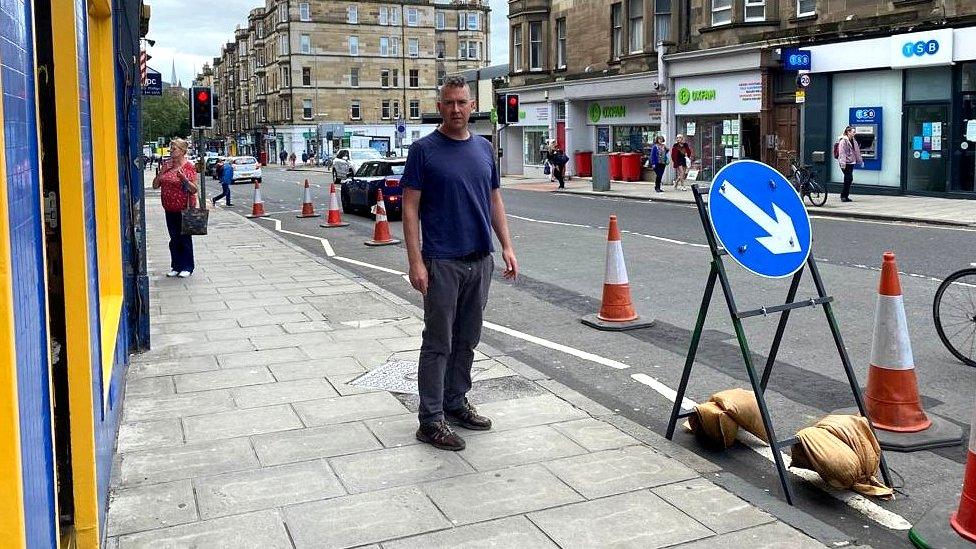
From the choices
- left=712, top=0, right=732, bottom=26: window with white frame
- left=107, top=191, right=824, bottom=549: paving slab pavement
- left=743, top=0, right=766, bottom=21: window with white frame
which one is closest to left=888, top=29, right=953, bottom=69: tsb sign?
left=743, top=0, right=766, bottom=21: window with white frame

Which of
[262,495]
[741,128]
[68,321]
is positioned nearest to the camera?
[68,321]

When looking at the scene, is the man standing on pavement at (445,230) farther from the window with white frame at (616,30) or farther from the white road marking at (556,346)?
the window with white frame at (616,30)

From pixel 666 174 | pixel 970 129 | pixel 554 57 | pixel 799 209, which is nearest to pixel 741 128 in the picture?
pixel 666 174

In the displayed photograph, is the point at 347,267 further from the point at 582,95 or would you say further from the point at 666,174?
the point at 582,95

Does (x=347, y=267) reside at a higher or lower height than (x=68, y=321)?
lower

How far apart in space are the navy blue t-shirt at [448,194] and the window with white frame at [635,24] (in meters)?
31.6

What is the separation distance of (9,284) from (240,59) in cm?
13249

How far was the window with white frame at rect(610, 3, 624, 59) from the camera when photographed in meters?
36.9

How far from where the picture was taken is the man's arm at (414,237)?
497 centimetres

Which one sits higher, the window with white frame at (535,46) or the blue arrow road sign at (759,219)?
the window with white frame at (535,46)

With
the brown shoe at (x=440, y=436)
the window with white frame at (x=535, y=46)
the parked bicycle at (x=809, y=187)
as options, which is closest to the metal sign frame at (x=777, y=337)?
the brown shoe at (x=440, y=436)

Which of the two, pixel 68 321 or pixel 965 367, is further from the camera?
pixel 965 367

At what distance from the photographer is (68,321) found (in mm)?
3355

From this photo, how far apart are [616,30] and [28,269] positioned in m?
36.9
